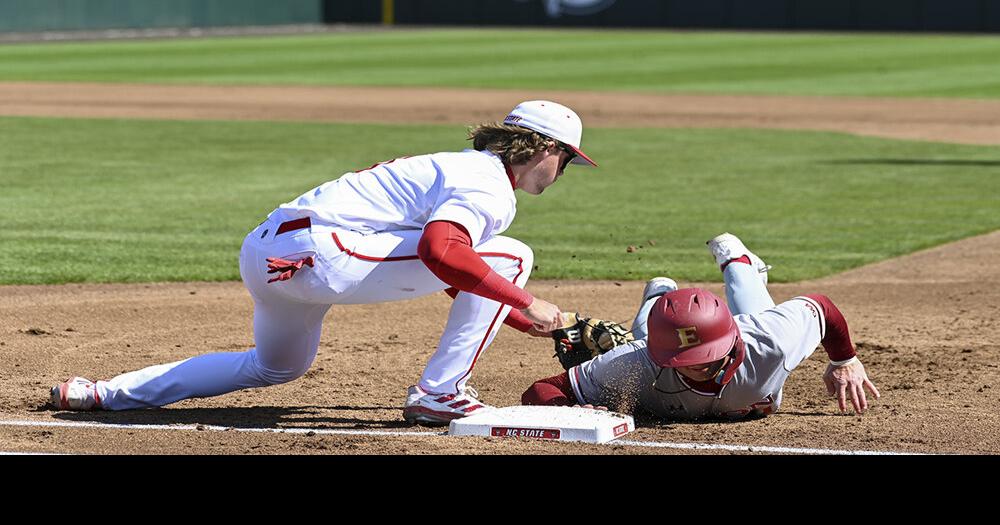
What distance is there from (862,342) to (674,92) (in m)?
18.1

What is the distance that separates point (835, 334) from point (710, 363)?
623 millimetres

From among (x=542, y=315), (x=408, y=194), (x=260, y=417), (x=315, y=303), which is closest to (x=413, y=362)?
(x=260, y=417)

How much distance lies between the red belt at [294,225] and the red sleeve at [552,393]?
45.4 inches

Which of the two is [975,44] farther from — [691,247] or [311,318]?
[311,318]

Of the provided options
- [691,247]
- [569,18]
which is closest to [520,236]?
[691,247]

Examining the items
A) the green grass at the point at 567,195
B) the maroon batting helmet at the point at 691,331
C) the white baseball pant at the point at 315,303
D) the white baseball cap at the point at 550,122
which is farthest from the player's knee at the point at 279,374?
the green grass at the point at 567,195

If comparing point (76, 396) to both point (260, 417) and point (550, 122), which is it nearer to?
point (260, 417)

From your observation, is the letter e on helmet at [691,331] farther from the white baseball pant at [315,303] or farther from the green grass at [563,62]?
the green grass at [563,62]

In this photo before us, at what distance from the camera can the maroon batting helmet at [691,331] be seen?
15.8 ft

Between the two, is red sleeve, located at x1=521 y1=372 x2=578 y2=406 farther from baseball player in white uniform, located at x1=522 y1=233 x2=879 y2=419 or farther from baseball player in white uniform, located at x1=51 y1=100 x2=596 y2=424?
baseball player in white uniform, located at x1=51 y1=100 x2=596 y2=424

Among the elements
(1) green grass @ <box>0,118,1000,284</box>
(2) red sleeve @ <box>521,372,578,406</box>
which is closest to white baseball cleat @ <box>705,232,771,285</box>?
(2) red sleeve @ <box>521,372,578,406</box>

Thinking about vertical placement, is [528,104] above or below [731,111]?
above

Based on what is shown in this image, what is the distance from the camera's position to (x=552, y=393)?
216 inches

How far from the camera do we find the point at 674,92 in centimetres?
2503
